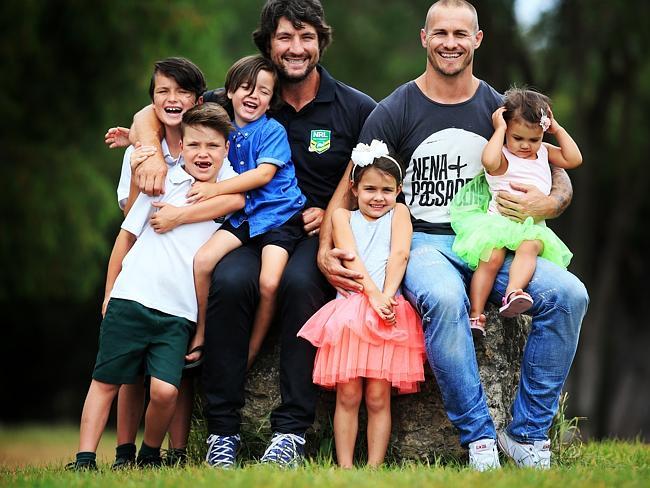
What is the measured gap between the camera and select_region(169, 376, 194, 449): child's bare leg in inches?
200

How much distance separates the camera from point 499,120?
16.5 ft

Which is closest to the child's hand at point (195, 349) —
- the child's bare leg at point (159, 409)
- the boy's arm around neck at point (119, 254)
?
the child's bare leg at point (159, 409)

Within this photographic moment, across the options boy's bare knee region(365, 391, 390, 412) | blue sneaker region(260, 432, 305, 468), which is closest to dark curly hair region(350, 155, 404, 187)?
boy's bare knee region(365, 391, 390, 412)

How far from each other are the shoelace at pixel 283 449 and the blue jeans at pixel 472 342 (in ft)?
2.54

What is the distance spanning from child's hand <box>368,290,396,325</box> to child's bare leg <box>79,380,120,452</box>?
139cm

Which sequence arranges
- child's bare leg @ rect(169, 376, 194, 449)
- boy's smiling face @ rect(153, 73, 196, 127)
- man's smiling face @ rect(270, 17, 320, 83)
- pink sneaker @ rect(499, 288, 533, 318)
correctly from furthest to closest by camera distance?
man's smiling face @ rect(270, 17, 320, 83), boy's smiling face @ rect(153, 73, 196, 127), child's bare leg @ rect(169, 376, 194, 449), pink sneaker @ rect(499, 288, 533, 318)

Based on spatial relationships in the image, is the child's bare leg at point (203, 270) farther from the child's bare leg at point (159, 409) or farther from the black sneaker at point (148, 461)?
the black sneaker at point (148, 461)

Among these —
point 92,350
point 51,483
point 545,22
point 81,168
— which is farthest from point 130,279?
point 92,350

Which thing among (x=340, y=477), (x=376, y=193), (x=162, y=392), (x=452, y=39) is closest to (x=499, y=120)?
(x=452, y=39)

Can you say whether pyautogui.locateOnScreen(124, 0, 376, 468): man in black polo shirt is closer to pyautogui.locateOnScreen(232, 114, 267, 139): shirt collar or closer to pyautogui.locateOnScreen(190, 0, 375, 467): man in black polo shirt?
pyautogui.locateOnScreen(190, 0, 375, 467): man in black polo shirt

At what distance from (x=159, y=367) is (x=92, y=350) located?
15.4 metres

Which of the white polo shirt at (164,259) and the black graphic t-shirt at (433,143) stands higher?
the black graphic t-shirt at (433,143)

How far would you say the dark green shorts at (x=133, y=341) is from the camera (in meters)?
4.79

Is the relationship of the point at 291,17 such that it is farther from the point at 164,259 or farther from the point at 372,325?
the point at 372,325
